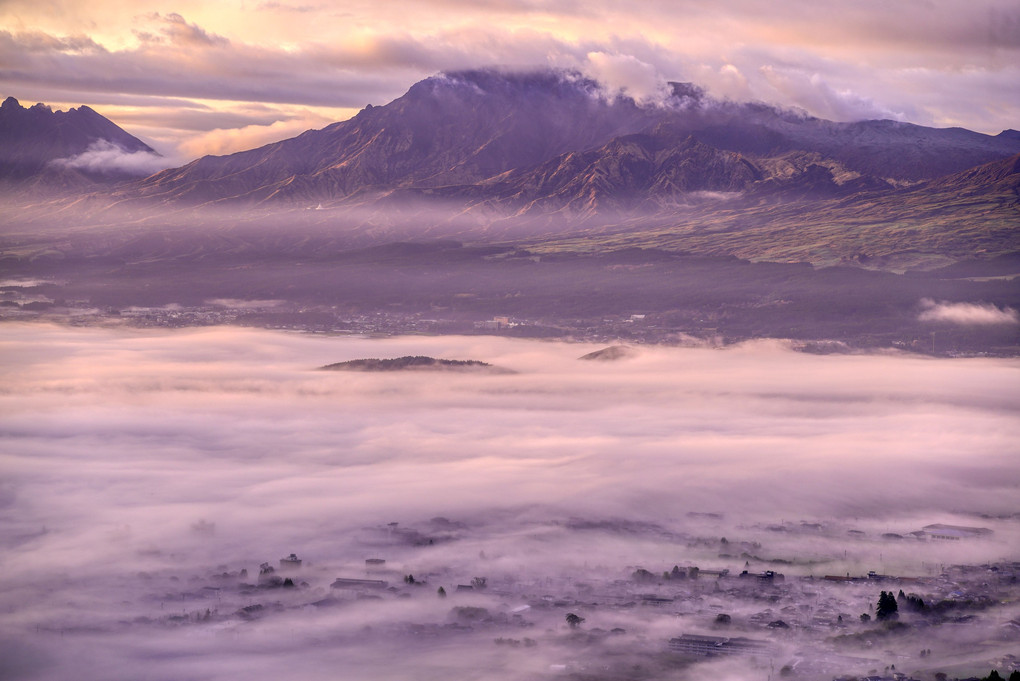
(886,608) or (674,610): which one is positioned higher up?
(886,608)

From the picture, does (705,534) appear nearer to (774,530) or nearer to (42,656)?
(774,530)

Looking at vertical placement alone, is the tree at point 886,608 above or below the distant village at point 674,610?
above

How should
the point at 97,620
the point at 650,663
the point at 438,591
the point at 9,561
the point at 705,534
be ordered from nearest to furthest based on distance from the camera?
the point at 650,663, the point at 97,620, the point at 438,591, the point at 9,561, the point at 705,534

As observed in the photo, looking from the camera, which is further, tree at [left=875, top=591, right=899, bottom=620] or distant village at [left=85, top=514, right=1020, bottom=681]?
tree at [left=875, top=591, right=899, bottom=620]

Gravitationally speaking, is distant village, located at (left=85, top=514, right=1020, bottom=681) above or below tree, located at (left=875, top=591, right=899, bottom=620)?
below

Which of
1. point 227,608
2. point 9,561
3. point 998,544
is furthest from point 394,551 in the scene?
point 998,544

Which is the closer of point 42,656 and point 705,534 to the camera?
point 42,656

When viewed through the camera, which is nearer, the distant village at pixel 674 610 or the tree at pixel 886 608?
the distant village at pixel 674 610

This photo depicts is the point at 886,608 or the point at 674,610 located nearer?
the point at 886,608
